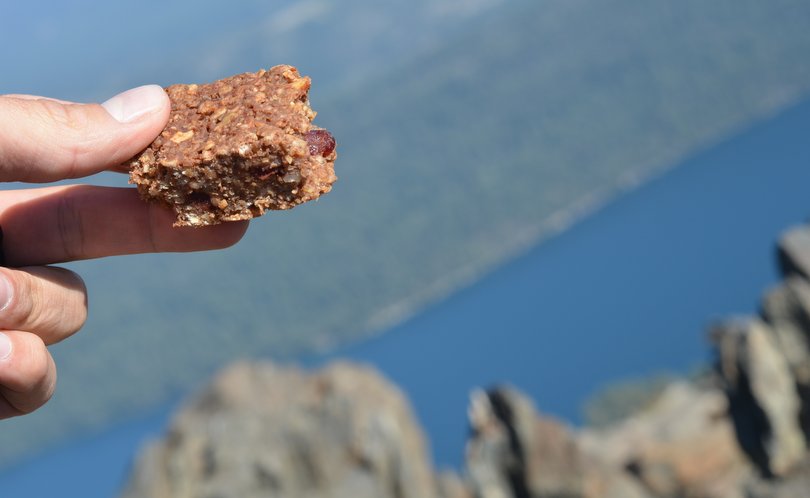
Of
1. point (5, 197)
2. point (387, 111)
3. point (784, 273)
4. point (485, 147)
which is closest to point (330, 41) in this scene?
point (387, 111)

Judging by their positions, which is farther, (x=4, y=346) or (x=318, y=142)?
(x=318, y=142)

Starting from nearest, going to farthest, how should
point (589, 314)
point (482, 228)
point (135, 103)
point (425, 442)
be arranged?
point (135, 103), point (425, 442), point (589, 314), point (482, 228)

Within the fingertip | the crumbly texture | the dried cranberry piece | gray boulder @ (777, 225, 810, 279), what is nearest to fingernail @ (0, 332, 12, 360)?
the fingertip

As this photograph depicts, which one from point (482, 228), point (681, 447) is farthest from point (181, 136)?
point (482, 228)

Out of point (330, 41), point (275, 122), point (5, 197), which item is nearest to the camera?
point (275, 122)

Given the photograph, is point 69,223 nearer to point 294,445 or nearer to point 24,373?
point 24,373

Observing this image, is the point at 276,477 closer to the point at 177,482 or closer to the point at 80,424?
the point at 177,482

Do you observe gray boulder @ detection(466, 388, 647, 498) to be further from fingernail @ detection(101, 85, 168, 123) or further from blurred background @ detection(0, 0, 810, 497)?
fingernail @ detection(101, 85, 168, 123)
